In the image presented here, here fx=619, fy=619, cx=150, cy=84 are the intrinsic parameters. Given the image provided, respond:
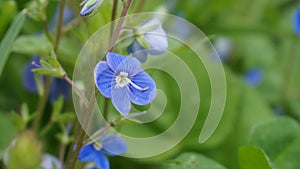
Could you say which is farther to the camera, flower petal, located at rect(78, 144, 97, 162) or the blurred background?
the blurred background

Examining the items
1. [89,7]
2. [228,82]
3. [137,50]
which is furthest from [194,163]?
[228,82]

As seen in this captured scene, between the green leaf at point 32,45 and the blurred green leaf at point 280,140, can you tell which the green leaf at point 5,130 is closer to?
the green leaf at point 32,45

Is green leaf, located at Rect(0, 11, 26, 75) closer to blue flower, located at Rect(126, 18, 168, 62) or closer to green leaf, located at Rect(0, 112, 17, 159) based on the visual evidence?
blue flower, located at Rect(126, 18, 168, 62)

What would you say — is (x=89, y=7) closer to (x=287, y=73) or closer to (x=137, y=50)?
(x=137, y=50)

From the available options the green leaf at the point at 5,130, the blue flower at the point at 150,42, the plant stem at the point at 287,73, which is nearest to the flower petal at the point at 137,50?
the blue flower at the point at 150,42

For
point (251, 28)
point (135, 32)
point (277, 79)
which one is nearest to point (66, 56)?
point (135, 32)

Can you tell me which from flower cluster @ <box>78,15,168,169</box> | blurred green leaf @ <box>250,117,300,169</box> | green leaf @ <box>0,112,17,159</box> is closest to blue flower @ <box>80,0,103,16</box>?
flower cluster @ <box>78,15,168,169</box>

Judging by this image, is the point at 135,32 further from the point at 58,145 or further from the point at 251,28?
the point at 251,28
